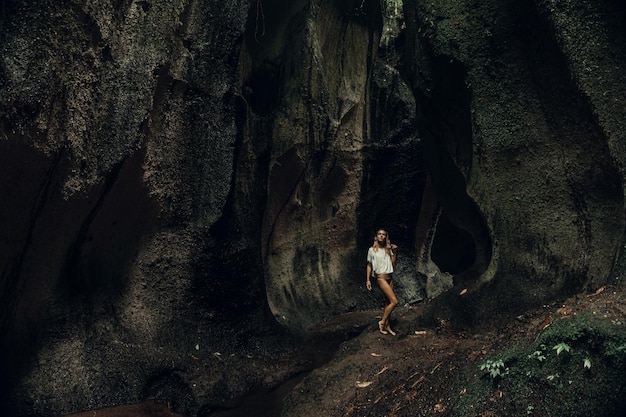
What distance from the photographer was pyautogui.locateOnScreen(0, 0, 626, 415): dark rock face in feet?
22.6

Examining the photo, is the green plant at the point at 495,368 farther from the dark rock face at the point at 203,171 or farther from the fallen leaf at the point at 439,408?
the dark rock face at the point at 203,171

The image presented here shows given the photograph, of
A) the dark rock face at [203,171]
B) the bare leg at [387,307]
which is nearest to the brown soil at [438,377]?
the bare leg at [387,307]

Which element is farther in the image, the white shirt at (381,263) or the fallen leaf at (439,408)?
the white shirt at (381,263)

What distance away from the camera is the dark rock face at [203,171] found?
271 inches

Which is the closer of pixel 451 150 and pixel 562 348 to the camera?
pixel 562 348

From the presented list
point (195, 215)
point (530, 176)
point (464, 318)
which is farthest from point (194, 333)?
point (530, 176)

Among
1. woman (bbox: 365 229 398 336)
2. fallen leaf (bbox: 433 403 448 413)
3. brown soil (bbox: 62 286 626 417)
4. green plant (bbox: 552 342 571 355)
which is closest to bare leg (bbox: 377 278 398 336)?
woman (bbox: 365 229 398 336)

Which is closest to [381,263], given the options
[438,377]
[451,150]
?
[451,150]

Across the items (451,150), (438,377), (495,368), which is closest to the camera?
(495,368)

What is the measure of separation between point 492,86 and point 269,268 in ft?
17.4

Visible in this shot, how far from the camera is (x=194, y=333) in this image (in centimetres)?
872

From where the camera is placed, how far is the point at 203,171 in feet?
29.1

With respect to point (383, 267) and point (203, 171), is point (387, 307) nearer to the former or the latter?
point (383, 267)

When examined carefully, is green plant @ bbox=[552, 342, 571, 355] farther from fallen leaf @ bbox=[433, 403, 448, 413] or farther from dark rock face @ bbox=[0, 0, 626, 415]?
dark rock face @ bbox=[0, 0, 626, 415]
